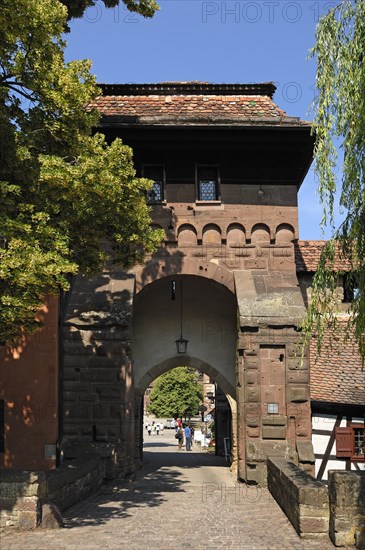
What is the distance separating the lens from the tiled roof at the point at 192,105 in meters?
15.3

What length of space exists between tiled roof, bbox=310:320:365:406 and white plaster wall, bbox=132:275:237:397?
2.31 m

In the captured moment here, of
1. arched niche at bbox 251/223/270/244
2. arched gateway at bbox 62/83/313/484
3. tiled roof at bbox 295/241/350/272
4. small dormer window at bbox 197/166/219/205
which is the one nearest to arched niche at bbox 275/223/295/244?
arched gateway at bbox 62/83/313/484

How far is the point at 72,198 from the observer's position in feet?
30.8

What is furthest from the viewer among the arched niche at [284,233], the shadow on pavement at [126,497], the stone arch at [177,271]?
the arched niche at [284,233]

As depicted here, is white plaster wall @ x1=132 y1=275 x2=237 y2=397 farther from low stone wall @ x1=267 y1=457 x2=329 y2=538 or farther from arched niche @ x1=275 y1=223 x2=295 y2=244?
low stone wall @ x1=267 y1=457 x2=329 y2=538

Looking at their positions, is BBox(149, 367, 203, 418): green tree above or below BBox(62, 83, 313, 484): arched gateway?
below

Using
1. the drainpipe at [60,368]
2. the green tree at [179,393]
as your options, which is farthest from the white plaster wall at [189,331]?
the green tree at [179,393]

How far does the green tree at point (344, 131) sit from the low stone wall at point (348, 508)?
154cm

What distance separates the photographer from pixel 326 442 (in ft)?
50.3

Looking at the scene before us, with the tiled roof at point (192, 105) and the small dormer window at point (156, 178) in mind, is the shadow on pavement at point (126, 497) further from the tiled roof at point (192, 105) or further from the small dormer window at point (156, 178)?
the tiled roof at point (192, 105)

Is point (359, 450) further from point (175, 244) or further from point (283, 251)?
point (175, 244)

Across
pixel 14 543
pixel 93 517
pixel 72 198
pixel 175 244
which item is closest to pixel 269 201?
pixel 175 244

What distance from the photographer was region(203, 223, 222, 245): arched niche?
1583 centimetres

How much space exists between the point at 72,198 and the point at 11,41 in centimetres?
213
